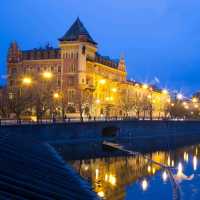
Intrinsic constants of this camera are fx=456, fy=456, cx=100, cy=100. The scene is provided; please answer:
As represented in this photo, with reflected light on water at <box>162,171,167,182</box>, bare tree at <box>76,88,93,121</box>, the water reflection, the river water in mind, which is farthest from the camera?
bare tree at <box>76,88,93,121</box>

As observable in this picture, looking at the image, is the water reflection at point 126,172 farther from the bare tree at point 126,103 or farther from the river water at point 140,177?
the bare tree at point 126,103

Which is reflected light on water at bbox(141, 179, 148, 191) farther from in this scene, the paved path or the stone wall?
the stone wall

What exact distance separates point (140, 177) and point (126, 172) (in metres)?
3.93

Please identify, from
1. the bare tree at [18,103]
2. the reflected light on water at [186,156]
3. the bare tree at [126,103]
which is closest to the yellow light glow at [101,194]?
the reflected light on water at [186,156]

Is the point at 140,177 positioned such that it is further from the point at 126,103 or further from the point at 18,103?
the point at 126,103

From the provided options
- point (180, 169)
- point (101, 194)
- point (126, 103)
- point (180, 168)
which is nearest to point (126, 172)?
point (180, 169)

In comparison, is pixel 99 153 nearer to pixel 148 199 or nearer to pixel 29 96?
pixel 29 96

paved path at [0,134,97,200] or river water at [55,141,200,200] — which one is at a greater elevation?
paved path at [0,134,97,200]

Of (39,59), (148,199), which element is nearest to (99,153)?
(148,199)

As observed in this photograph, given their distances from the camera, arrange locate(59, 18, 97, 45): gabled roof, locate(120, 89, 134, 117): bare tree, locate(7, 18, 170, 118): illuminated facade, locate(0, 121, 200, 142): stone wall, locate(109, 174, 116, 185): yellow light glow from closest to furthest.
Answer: locate(109, 174, 116, 185): yellow light glow < locate(0, 121, 200, 142): stone wall < locate(7, 18, 170, 118): illuminated facade < locate(59, 18, 97, 45): gabled roof < locate(120, 89, 134, 117): bare tree

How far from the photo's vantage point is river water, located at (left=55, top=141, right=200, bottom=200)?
39.1m

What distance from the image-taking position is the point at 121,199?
36781 millimetres

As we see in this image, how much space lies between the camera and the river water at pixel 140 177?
39.1 m

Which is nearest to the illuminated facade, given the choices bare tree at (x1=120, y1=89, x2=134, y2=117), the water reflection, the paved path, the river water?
bare tree at (x1=120, y1=89, x2=134, y2=117)
